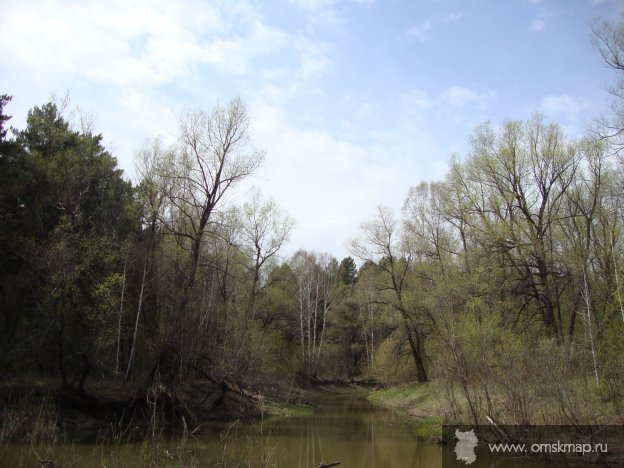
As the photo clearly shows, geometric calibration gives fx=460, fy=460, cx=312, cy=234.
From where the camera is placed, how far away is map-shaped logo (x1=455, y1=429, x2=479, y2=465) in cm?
1354

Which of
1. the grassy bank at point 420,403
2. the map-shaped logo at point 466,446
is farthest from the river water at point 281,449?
the grassy bank at point 420,403

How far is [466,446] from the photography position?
1461 centimetres

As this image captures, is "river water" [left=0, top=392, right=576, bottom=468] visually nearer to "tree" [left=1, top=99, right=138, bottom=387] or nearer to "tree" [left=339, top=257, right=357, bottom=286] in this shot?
"tree" [left=1, top=99, right=138, bottom=387]

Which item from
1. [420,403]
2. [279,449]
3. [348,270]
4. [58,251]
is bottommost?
[420,403]

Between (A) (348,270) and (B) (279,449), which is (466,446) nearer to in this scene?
(B) (279,449)

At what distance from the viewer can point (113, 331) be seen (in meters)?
19.2

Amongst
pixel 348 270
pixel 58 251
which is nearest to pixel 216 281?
pixel 58 251

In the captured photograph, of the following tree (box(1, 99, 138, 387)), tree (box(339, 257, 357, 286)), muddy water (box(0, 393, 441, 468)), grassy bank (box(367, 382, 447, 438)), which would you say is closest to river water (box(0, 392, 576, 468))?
muddy water (box(0, 393, 441, 468))

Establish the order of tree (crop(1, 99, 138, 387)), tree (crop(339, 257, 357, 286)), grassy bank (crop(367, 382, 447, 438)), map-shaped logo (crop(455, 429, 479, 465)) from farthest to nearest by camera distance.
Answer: tree (crop(339, 257, 357, 286))
grassy bank (crop(367, 382, 447, 438))
tree (crop(1, 99, 138, 387))
map-shaped logo (crop(455, 429, 479, 465))

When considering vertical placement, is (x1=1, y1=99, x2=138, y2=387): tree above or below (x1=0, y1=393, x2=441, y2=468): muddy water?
above

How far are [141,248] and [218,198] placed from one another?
451cm

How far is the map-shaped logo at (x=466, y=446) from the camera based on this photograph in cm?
1354

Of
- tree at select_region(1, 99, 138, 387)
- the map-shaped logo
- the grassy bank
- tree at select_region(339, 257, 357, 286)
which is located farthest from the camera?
tree at select_region(339, 257, 357, 286)

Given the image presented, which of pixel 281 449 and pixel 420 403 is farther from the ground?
pixel 281 449
